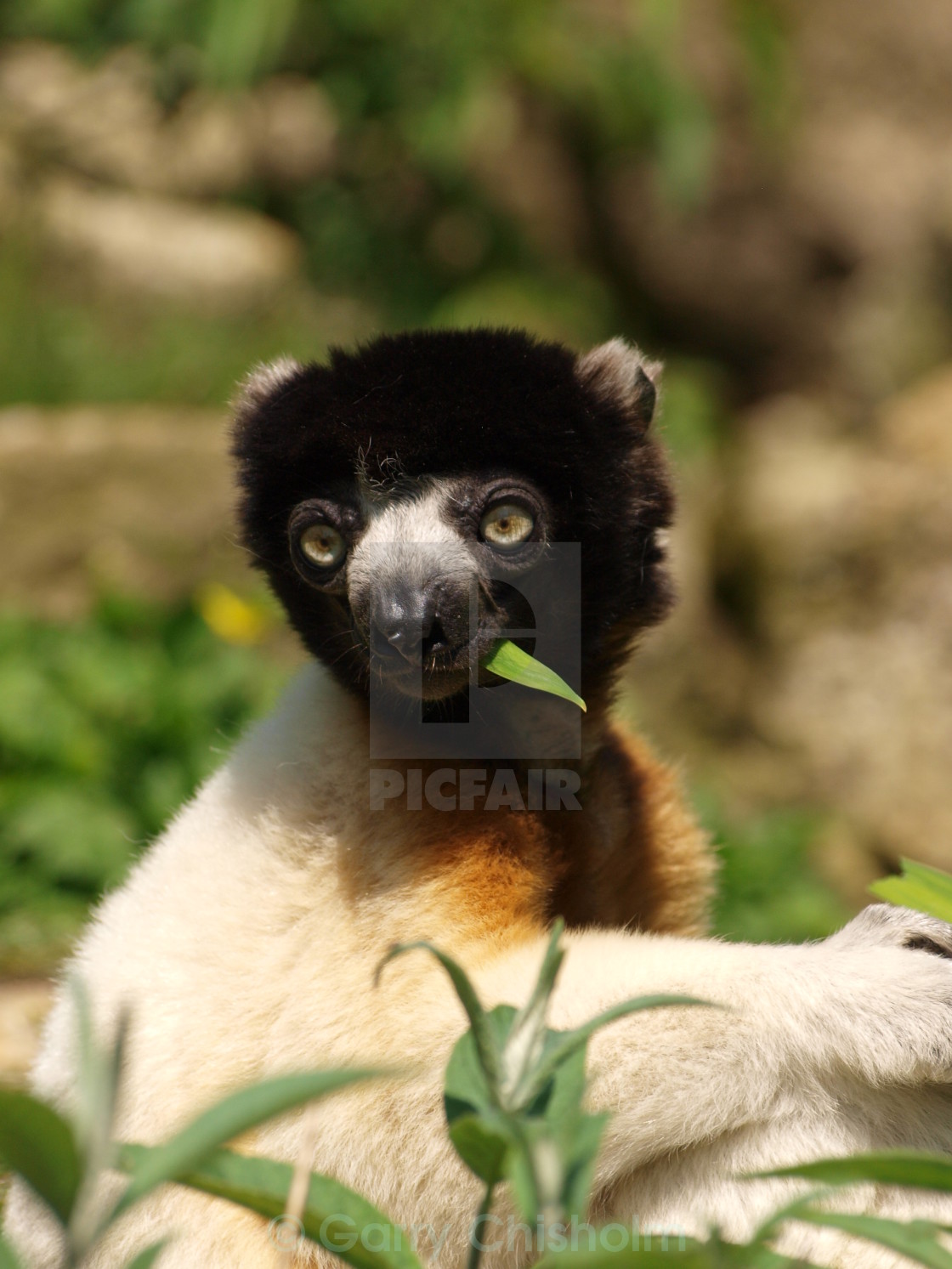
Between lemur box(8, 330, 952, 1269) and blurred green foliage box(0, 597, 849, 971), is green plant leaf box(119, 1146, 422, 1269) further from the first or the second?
blurred green foliage box(0, 597, 849, 971)

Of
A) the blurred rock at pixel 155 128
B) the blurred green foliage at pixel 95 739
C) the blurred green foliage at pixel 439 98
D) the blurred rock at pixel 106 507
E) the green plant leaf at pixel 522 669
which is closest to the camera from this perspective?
the green plant leaf at pixel 522 669

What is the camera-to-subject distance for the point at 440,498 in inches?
127

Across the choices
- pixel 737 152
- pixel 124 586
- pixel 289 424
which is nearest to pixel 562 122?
pixel 737 152

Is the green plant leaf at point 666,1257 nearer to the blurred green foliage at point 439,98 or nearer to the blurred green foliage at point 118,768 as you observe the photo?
the blurred green foliage at point 118,768

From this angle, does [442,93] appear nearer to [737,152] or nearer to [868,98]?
[737,152]

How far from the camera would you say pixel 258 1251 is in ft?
9.56

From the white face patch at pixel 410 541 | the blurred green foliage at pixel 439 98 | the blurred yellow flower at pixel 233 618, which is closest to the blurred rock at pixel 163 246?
the blurred green foliage at pixel 439 98

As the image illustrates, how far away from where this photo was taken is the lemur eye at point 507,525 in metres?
3.25

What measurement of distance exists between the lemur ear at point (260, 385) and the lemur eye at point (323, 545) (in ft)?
1.70

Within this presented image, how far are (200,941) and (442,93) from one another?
24.9ft

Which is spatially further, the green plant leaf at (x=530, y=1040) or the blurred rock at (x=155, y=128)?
the blurred rock at (x=155, y=128)

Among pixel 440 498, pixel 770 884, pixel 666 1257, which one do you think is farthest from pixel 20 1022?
pixel 770 884

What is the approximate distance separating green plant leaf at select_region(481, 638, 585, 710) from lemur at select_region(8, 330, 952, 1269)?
19cm

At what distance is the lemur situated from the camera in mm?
2834
